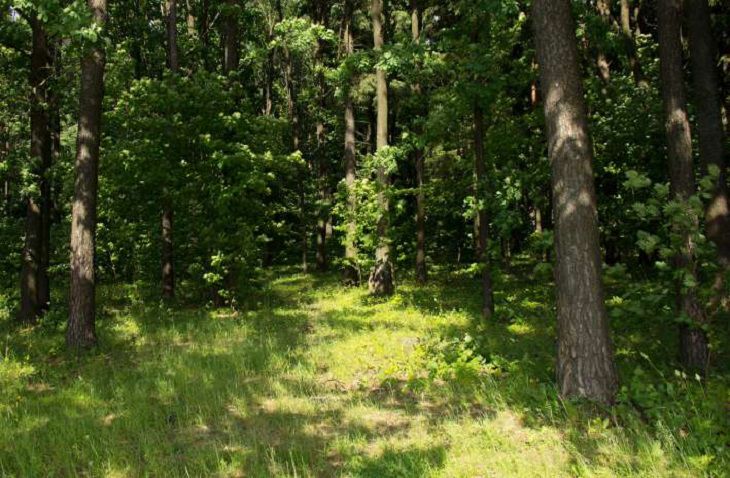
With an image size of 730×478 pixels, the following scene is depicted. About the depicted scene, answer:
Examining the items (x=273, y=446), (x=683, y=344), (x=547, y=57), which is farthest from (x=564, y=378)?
(x=547, y=57)

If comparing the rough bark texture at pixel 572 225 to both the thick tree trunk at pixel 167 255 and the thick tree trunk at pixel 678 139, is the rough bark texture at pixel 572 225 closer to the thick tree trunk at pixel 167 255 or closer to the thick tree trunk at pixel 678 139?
the thick tree trunk at pixel 678 139

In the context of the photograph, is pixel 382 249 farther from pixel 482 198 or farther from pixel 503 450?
pixel 503 450

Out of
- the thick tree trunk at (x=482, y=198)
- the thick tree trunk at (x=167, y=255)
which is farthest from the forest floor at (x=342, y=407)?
the thick tree trunk at (x=167, y=255)

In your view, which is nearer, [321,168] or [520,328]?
[520,328]

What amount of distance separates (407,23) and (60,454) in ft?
70.2

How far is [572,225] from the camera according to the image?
238 inches

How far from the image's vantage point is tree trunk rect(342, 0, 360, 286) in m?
17.2

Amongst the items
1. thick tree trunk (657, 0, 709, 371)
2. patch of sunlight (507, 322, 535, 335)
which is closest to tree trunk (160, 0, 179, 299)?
patch of sunlight (507, 322, 535, 335)

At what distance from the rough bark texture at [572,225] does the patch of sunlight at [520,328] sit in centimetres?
471

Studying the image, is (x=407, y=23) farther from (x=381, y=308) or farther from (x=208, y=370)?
(x=208, y=370)

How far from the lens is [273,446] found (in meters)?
5.66

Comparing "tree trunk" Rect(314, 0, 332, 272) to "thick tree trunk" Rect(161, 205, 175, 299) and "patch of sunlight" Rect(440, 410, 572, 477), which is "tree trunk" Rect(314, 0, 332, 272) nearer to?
"thick tree trunk" Rect(161, 205, 175, 299)

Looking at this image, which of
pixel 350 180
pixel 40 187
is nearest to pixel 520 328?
pixel 350 180

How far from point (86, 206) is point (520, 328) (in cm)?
909
